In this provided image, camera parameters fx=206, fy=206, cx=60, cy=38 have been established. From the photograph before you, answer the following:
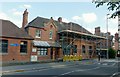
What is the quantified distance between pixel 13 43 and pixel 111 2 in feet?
84.4

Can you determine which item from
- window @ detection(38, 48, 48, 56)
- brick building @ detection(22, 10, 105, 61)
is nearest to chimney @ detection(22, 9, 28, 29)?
Answer: brick building @ detection(22, 10, 105, 61)

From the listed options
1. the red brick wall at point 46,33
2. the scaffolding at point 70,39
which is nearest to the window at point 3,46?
the red brick wall at point 46,33

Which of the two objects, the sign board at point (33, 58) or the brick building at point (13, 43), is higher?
the brick building at point (13, 43)

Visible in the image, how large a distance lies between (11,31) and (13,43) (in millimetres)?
2390

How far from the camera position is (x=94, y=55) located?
51.1 meters

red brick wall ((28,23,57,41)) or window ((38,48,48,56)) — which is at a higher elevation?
red brick wall ((28,23,57,41))

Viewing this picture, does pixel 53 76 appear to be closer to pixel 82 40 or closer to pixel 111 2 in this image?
pixel 111 2

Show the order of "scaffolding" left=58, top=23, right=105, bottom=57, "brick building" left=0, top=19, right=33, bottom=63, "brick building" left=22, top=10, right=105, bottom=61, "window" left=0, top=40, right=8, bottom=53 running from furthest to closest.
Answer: "scaffolding" left=58, top=23, right=105, bottom=57 < "brick building" left=22, top=10, right=105, bottom=61 < "brick building" left=0, top=19, right=33, bottom=63 < "window" left=0, top=40, right=8, bottom=53

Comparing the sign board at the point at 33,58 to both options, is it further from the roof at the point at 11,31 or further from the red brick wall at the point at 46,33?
the roof at the point at 11,31

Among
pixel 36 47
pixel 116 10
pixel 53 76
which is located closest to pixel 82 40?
pixel 36 47

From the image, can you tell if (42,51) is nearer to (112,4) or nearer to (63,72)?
(63,72)

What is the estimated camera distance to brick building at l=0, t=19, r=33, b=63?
32.2m

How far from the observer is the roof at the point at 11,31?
3344 centimetres

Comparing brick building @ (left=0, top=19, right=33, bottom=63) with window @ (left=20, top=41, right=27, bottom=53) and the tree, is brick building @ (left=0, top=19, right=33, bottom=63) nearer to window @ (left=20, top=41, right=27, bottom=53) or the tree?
window @ (left=20, top=41, right=27, bottom=53)
